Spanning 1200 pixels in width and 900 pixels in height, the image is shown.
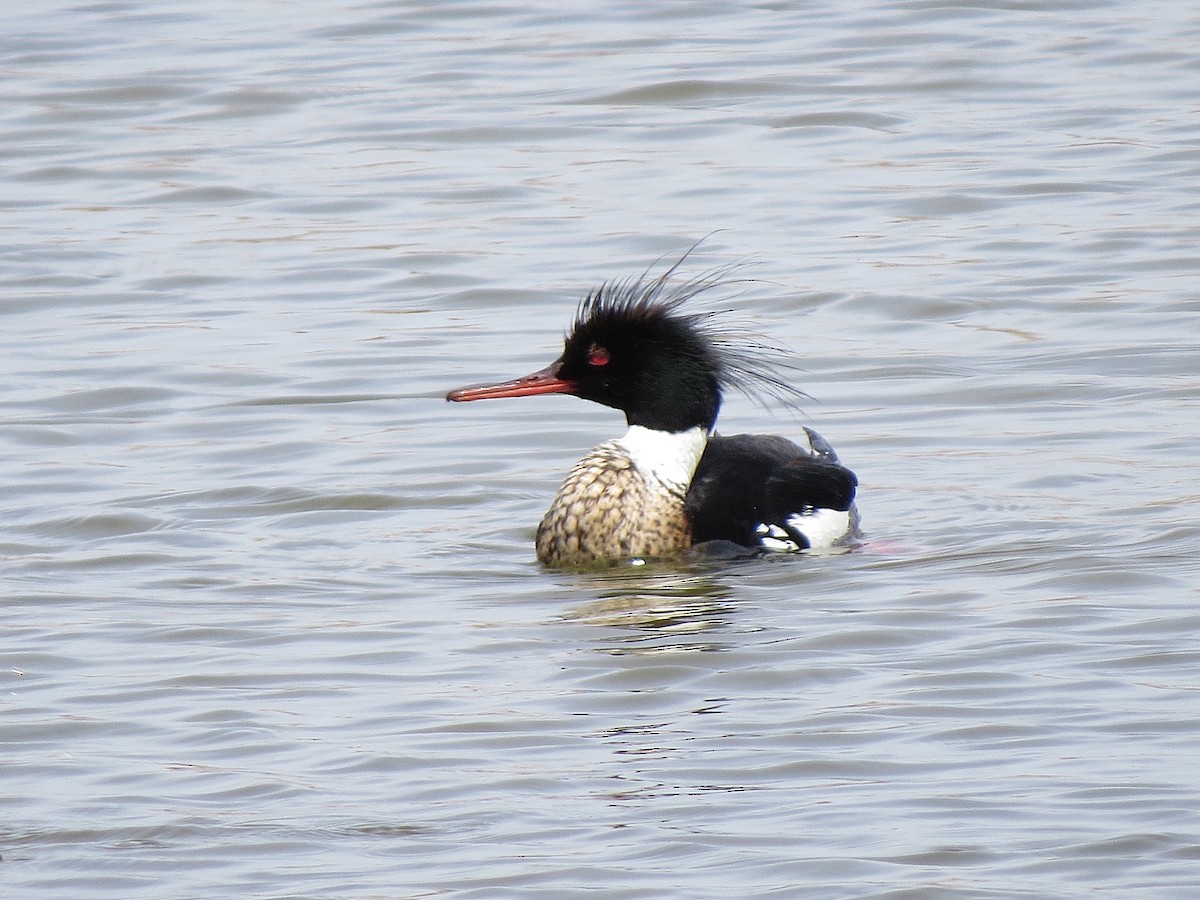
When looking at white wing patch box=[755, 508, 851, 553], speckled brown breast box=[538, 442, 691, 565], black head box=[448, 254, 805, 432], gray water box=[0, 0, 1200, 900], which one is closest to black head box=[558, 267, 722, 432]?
black head box=[448, 254, 805, 432]

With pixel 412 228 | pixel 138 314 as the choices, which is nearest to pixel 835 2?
pixel 412 228

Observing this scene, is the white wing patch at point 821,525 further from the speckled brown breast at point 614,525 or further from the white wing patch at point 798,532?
the speckled brown breast at point 614,525

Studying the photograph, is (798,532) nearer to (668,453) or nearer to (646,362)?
(668,453)

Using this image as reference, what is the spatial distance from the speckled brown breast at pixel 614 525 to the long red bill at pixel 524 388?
1.35ft

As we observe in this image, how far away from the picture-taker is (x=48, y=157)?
16844 mm

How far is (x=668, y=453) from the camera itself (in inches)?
354

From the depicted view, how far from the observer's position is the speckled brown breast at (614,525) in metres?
8.80

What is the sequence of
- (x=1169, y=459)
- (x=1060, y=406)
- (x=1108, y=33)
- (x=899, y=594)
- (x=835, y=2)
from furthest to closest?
(x=835, y=2) → (x=1108, y=33) → (x=1060, y=406) → (x=1169, y=459) → (x=899, y=594)

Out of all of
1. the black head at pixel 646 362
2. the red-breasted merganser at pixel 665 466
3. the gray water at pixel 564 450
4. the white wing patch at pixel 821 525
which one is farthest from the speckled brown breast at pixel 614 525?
the white wing patch at pixel 821 525

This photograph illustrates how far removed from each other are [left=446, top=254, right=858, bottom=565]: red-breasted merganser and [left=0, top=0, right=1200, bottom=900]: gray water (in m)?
0.26

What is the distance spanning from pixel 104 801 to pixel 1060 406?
603 centimetres

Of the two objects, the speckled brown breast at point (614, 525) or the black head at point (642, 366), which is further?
the black head at point (642, 366)

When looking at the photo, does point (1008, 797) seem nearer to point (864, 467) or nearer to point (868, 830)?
point (868, 830)

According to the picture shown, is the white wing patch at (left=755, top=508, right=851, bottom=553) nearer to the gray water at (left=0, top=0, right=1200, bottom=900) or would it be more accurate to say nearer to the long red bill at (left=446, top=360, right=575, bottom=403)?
the gray water at (left=0, top=0, right=1200, bottom=900)
